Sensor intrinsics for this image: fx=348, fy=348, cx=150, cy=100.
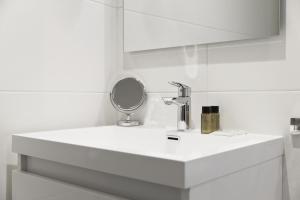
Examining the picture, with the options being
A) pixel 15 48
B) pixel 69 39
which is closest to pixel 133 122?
pixel 69 39

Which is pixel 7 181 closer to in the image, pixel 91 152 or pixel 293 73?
pixel 91 152

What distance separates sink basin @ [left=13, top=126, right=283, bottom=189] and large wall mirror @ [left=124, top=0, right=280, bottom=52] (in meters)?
0.33

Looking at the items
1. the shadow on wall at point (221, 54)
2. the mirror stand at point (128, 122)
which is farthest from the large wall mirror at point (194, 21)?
the mirror stand at point (128, 122)

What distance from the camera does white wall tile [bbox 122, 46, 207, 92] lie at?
121 cm

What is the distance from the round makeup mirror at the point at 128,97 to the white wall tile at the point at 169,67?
35 millimetres

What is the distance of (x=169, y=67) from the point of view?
130 centimetres

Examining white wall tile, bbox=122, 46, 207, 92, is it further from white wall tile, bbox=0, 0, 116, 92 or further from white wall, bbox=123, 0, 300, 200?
white wall tile, bbox=0, 0, 116, 92

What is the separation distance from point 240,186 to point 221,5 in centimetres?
62

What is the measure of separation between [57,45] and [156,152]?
0.62 m

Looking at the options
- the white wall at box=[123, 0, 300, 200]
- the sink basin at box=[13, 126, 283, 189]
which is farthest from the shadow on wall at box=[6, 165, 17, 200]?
the white wall at box=[123, 0, 300, 200]

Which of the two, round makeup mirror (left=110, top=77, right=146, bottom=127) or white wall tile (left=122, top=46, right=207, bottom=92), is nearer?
white wall tile (left=122, top=46, right=207, bottom=92)

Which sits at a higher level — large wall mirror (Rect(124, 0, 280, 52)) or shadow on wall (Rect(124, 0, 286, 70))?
large wall mirror (Rect(124, 0, 280, 52))

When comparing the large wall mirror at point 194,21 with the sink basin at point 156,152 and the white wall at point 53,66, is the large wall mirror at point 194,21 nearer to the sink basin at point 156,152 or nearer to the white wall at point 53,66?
the white wall at point 53,66

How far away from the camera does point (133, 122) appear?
136 centimetres
